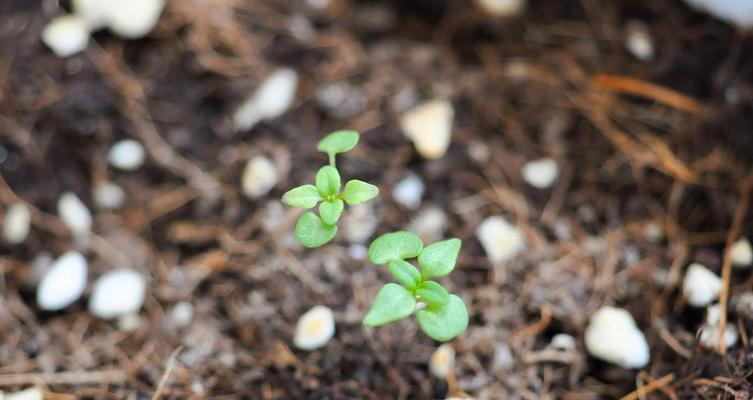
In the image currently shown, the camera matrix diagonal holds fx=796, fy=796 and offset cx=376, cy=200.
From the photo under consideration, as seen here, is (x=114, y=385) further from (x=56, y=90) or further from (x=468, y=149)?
(x=468, y=149)

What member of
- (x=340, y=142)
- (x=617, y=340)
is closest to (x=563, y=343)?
(x=617, y=340)

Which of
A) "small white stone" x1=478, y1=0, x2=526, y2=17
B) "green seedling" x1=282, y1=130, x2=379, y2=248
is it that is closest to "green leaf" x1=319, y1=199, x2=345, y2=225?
"green seedling" x1=282, y1=130, x2=379, y2=248

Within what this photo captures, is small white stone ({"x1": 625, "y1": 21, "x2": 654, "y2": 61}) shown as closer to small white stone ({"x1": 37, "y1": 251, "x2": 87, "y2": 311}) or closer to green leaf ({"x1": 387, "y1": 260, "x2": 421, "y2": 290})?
green leaf ({"x1": 387, "y1": 260, "x2": 421, "y2": 290})

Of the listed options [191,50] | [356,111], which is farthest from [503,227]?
[191,50]

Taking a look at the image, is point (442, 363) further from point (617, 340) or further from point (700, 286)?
point (700, 286)

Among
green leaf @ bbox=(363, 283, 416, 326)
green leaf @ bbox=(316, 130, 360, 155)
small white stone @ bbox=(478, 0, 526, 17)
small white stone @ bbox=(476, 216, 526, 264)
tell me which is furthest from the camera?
small white stone @ bbox=(478, 0, 526, 17)

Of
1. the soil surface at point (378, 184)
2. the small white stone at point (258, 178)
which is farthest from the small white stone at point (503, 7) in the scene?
the small white stone at point (258, 178)
